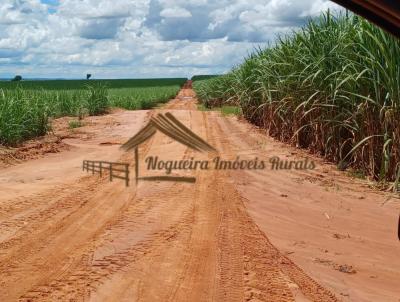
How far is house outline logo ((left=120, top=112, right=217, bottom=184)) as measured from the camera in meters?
6.40

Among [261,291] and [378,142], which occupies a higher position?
[378,142]

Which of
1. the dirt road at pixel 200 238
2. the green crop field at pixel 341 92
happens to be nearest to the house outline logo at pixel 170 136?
the dirt road at pixel 200 238

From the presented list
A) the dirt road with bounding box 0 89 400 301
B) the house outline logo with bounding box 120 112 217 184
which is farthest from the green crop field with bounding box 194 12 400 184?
the house outline logo with bounding box 120 112 217 184

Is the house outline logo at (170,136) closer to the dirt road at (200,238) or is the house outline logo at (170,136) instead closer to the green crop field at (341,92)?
the dirt road at (200,238)

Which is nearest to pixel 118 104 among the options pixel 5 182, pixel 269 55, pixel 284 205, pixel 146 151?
pixel 269 55

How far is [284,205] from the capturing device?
5180 millimetres

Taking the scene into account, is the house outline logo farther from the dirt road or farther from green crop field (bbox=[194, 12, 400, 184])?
green crop field (bbox=[194, 12, 400, 184])

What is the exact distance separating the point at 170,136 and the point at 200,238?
20.1 ft

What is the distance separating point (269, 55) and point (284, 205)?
6123 millimetres

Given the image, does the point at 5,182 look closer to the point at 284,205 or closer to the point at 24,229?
the point at 24,229

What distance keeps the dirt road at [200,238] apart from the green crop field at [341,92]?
438 millimetres

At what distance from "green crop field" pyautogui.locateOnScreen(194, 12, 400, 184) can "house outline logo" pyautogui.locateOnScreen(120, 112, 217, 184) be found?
5.16ft

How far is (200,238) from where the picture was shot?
400 centimetres

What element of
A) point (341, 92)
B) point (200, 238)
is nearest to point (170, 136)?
point (341, 92)
